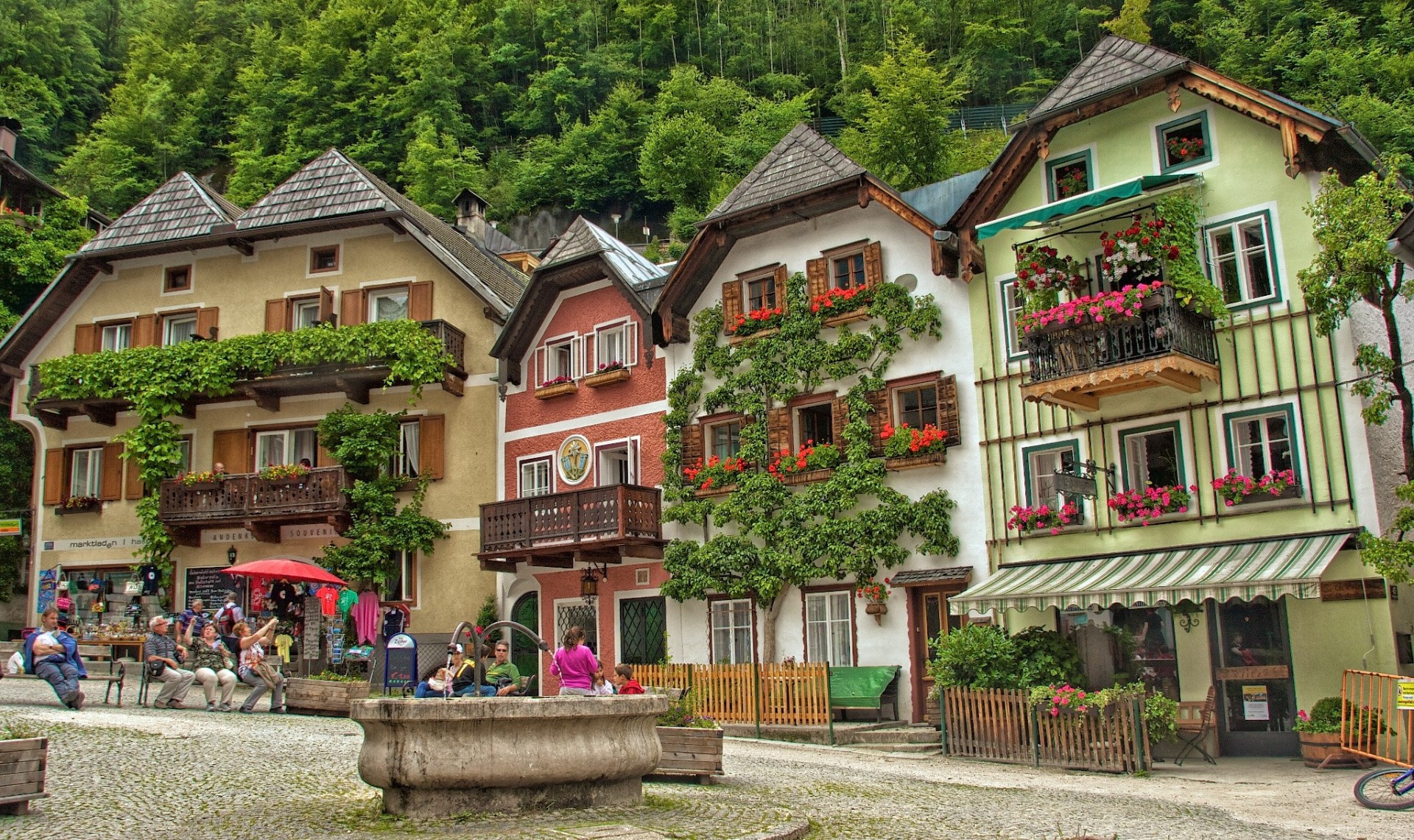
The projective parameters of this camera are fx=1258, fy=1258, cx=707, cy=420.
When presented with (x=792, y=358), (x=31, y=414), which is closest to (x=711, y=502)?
(x=792, y=358)

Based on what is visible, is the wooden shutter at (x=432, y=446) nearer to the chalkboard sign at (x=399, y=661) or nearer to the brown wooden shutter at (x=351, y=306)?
the brown wooden shutter at (x=351, y=306)

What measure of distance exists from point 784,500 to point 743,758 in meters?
7.86

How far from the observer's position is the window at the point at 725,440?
25594mm

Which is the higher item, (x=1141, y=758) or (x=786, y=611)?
(x=786, y=611)

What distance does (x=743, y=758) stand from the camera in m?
16.7

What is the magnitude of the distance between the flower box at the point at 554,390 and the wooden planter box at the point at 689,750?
15.5 m

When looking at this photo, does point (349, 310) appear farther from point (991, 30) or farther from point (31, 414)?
point (991, 30)

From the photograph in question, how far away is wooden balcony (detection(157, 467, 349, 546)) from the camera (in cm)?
2806

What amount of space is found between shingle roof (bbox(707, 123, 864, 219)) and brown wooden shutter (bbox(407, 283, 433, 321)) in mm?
8067

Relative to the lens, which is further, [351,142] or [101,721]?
[351,142]

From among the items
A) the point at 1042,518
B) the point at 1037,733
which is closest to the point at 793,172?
the point at 1042,518

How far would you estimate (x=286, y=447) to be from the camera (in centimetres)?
3030

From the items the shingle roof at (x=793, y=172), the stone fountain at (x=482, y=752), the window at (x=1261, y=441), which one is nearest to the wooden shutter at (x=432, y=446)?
→ the shingle roof at (x=793, y=172)

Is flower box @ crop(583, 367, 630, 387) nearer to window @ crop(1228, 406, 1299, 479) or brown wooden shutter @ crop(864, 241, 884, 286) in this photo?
brown wooden shutter @ crop(864, 241, 884, 286)
